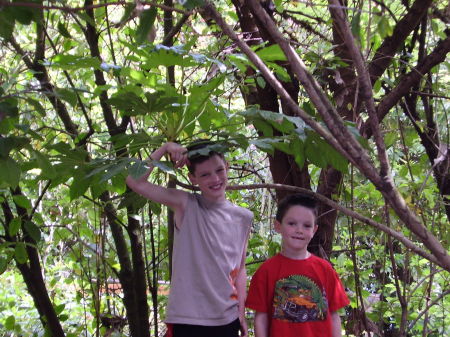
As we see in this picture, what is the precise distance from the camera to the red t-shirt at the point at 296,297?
1880 mm

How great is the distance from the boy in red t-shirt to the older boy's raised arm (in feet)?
1.25

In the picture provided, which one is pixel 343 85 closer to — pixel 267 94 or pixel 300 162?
pixel 267 94

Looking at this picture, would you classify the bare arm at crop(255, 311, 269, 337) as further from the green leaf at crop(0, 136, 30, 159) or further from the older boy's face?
the green leaf at crop(0, 136, 30, 159)

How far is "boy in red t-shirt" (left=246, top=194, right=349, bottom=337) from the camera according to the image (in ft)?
6.19

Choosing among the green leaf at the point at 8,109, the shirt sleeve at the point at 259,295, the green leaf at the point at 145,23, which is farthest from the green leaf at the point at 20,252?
the green leaf at the point at 145,23

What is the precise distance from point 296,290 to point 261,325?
0.55 ft

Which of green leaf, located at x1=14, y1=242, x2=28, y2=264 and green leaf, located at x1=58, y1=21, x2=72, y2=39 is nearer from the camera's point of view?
green leaf, located at x1=58, y1=21, x2=72, y2=39

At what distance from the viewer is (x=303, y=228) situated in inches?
77.0

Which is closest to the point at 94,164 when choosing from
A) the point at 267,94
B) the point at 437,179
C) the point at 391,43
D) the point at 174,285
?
the point at 174,285

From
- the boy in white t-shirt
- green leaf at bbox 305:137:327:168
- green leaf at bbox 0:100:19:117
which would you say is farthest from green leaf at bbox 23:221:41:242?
green leaf at bbox 305:137:327:168

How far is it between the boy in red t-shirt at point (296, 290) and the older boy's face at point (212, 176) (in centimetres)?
27

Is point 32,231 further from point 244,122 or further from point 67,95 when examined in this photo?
point 244,122

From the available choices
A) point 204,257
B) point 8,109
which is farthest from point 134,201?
point 8,109

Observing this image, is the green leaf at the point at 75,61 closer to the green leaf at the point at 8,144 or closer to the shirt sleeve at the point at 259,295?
the green leaf at the point at 8,144
